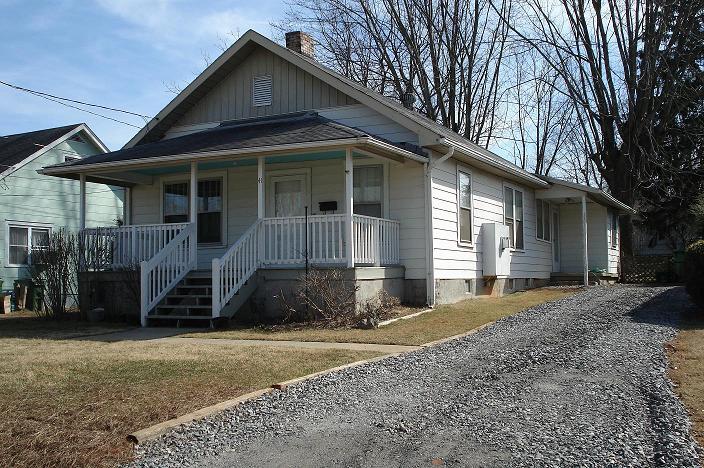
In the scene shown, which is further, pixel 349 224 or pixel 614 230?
pixel 614 230

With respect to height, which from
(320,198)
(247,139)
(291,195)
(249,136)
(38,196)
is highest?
(249,136)

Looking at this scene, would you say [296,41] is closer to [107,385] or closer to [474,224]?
[474,224]

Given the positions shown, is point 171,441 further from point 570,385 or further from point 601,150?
point 601,150

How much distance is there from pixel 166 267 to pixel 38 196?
11944 millimetres

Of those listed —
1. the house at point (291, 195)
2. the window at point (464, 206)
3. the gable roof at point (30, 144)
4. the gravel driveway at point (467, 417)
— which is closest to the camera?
the gravel driveway at point (467, 417)

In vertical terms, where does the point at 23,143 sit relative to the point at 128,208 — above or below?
above

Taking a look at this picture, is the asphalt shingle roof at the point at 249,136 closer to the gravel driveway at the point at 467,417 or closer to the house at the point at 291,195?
the house at the point at 291,195

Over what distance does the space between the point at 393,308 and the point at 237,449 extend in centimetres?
885

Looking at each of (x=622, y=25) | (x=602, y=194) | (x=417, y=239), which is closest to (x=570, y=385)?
(x=417, y=239)

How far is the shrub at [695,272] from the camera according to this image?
477 inches

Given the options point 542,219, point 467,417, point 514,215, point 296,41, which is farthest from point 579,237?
point 467,417

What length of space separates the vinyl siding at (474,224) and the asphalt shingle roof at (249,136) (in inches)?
60.8

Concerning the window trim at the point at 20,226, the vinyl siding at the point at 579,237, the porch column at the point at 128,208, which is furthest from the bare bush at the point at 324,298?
the vinyl siding at the point at 579,237

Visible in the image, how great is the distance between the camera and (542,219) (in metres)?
22.1
